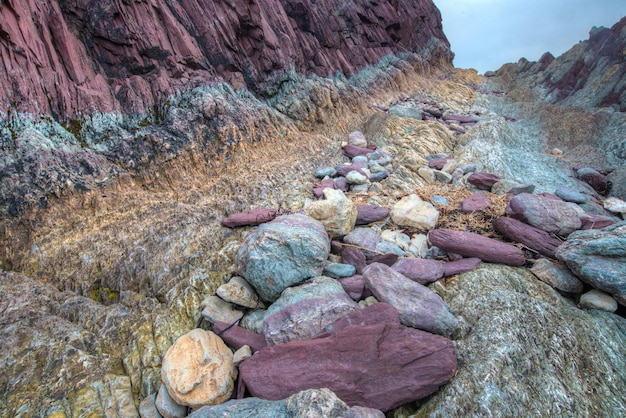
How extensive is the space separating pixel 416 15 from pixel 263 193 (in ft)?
69.5

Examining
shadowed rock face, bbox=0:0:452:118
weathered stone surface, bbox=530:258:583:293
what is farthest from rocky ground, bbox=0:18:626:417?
shadowed rock face, bbox=0:0:452:118

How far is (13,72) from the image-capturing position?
4.95m

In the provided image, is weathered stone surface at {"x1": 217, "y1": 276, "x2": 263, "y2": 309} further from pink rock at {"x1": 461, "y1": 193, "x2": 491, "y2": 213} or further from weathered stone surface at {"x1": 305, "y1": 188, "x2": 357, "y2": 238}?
pink rock at {"x1": 461, "y1": 193, "x2": 491, "y2": 213}

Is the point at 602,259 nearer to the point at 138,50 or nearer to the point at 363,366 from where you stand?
the point at 363,366

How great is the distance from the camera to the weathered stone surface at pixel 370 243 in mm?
4348

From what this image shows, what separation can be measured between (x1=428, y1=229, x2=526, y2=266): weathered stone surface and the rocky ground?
0.08 feet

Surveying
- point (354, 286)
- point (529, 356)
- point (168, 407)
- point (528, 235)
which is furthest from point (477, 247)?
point (168, 407)

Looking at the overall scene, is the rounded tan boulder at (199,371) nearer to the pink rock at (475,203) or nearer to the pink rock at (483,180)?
the pink rock at (475,203)

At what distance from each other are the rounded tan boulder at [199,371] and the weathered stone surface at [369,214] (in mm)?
2825

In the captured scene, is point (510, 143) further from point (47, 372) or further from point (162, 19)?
point (47, 372)

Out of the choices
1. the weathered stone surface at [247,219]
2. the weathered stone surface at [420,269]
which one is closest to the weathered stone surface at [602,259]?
the weathered stone surface at [420,269]

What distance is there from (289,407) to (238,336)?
126cm

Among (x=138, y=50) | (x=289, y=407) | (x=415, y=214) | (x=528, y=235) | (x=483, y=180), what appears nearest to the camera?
(x=289, y=407)

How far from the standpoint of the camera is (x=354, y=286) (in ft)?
11.9
